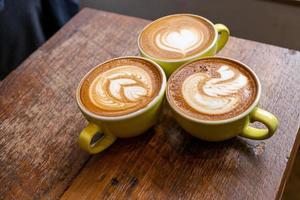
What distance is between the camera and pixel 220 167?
521 millimetres

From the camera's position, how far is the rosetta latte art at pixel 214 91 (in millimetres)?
509

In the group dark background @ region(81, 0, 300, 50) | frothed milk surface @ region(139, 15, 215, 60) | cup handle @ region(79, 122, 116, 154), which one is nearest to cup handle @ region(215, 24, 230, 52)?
frothed milk surface @ region(139, 15, 215, 60)

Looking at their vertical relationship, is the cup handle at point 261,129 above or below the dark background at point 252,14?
above

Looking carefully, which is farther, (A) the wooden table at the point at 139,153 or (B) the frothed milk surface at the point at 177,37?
(B) the frothed milk surface at the point at 177,37

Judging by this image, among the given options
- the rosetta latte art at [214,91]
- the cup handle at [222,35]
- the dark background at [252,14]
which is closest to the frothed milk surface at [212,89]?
the rosetta latte art at [214,91]

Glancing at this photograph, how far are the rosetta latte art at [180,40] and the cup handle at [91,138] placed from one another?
0.66 ft

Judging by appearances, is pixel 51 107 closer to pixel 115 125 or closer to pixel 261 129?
pixel 115 125

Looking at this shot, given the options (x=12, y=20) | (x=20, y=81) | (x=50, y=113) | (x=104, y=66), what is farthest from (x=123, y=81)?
(x=12, y=20)

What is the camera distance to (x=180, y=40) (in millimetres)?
650

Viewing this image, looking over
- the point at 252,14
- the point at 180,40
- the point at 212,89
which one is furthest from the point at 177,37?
the point at 252,14

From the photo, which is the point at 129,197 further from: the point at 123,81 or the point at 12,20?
the point at 12,20

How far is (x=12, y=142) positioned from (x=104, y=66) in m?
0.21

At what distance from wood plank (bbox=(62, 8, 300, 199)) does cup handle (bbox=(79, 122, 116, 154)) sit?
0.02 m

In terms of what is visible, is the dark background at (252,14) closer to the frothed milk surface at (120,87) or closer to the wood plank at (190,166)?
the wood plank at (190,166)
